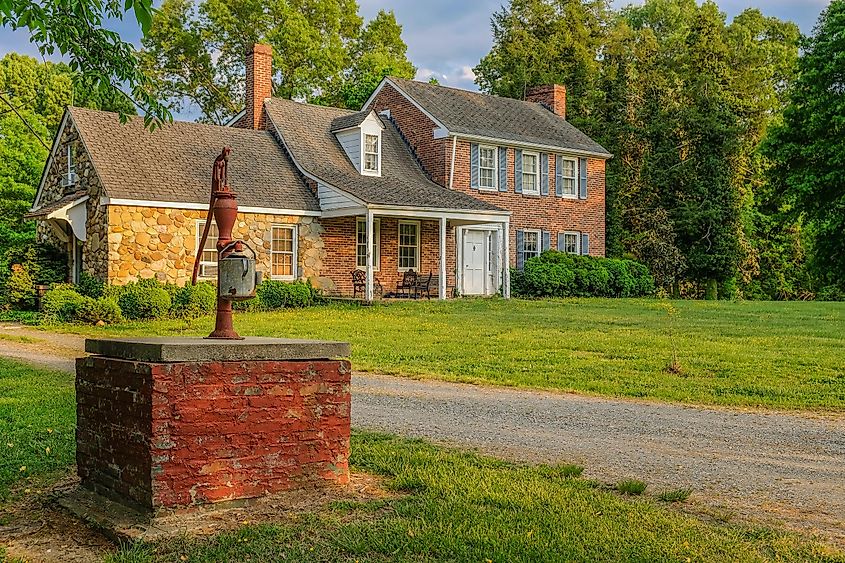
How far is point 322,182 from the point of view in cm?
2567

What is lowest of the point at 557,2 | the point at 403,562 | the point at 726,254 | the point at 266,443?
the point at 403,562

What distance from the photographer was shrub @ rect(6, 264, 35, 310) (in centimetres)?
2347

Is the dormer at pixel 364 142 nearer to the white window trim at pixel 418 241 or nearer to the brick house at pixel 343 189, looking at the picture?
the brick house at pixel 343 189

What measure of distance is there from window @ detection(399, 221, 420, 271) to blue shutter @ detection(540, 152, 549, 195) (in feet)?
18.1

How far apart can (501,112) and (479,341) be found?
17.8 metres

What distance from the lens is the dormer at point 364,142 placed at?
27609 millimetres

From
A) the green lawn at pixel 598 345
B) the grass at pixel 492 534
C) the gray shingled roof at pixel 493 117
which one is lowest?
the grass at pixel 492 534

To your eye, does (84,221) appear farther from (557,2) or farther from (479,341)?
(557,2)

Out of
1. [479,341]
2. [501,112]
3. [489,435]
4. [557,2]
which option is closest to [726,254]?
[501,112]

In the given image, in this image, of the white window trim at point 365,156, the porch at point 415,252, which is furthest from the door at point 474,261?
the white window trim at point 365,156

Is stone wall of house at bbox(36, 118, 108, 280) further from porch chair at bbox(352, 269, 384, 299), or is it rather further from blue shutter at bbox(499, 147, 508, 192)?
blue shutter at bbox(499, 147, 508, 192)

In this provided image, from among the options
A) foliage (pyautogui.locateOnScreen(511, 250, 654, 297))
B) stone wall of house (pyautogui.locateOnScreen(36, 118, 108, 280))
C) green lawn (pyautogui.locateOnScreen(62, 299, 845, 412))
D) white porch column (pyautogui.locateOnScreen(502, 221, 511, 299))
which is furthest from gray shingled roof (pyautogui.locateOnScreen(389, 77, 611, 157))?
stone wall of house (pyautogui.locateOnScreen(36, 118, 108, 280))

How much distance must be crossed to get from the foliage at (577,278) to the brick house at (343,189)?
0.94 meters

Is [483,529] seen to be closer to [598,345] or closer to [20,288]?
[598,345]
